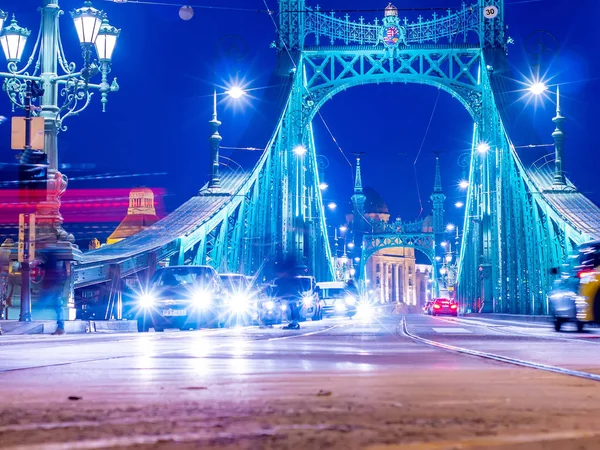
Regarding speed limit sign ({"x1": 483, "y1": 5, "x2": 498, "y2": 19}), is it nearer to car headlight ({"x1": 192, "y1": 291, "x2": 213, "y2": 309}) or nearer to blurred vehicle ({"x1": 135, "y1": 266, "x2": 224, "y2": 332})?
blurred vehicle ({"x1": 135, "y1": 266, "x2": 224, "y2": 332})

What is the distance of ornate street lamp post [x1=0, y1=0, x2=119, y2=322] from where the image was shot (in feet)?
60.1

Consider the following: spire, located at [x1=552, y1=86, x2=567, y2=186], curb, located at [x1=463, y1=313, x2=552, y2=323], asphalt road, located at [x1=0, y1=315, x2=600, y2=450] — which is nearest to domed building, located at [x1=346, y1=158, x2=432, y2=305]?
curb, located at [x1=463, y1=313, x2=552, y2=323]

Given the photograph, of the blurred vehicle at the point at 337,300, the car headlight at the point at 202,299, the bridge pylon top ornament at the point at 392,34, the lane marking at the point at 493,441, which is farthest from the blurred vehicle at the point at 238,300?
the bridge pylon top ornament at the point at 392,34

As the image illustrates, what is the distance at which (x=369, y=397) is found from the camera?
5266 mm

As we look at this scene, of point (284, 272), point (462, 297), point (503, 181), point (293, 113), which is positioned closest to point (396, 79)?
point (293, 113)

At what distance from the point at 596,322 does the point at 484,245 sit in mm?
34802

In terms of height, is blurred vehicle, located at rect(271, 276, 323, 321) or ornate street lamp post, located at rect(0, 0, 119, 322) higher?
ornate street lamp post, located at rect(0, 0, 119, 322)

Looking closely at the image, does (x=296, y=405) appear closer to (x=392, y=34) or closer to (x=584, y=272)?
(x=584, y=272)

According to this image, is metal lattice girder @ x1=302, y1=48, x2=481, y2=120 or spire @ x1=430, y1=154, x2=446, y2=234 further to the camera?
spire @ x1=430, y1=154, x2=446, y2=234

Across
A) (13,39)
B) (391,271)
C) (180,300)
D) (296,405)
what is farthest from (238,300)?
(391,271)

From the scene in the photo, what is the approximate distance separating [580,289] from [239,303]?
39.9ft

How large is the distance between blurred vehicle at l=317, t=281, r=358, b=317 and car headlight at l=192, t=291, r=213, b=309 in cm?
2473

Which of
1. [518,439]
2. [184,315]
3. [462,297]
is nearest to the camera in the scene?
[518,439]

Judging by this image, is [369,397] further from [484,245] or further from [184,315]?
[484,245]
